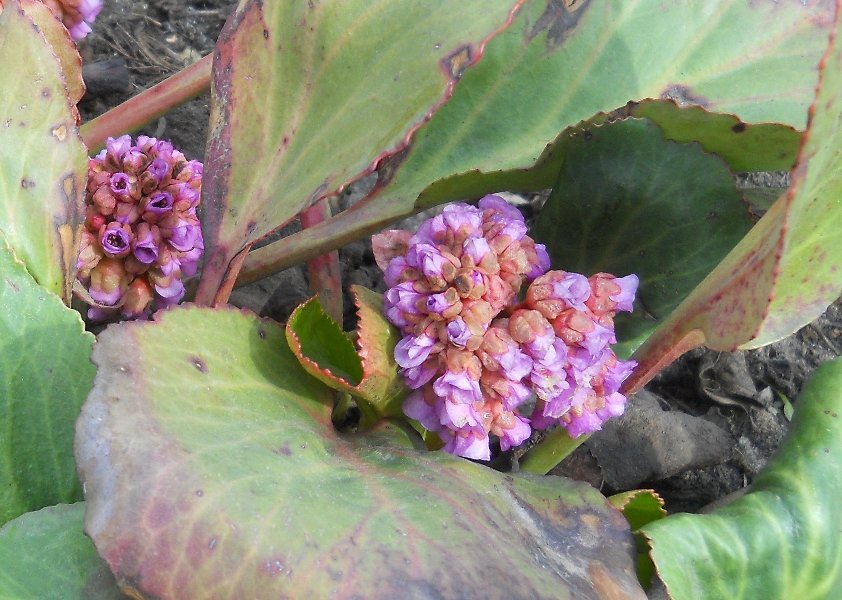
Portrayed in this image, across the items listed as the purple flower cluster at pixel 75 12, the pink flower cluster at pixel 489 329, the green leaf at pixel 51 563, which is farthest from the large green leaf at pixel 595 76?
the purple flower cluster at pixel 75 12

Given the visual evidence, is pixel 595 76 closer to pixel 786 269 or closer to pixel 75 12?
pixel 786 269

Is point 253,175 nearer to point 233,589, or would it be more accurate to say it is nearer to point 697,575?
point 233,589

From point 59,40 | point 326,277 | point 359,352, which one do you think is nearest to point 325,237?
point 326,277

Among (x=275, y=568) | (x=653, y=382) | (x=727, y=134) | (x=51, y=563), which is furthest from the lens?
(x=653, y=382)

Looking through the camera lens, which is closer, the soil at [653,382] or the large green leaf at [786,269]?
the large green leaf at [786,269]

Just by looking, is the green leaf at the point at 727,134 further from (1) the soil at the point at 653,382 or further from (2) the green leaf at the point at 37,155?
(2) the green leaf at the point at 37,155
